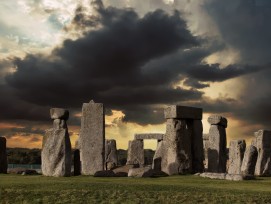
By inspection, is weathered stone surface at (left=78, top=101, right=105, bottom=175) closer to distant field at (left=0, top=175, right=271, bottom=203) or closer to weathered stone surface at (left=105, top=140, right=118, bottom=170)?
distant field at (left=0, top=175, right=271, bottom=203)

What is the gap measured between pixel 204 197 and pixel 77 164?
11.3 m

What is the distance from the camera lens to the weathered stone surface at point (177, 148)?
28266 mm

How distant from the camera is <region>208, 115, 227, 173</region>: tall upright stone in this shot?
31969mm

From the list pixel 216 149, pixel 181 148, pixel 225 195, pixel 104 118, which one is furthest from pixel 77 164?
pixel 225 195

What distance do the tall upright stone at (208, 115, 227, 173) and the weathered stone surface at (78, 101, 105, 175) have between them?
25.3 feet

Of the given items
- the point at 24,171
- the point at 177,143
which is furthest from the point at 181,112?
the point at 24,171

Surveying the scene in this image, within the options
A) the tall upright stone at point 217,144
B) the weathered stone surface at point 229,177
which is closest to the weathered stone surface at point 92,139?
the weathered stone surface at point 229,177

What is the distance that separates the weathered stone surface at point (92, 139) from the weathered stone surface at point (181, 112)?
3699 mm

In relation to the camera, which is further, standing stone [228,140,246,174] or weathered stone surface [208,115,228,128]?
weathered stone surface [208,115,228,128]

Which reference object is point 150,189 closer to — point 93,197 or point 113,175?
point 93,197

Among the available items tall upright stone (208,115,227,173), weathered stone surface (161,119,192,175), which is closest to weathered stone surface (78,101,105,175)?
weathered stone surface (161,119,192,175)

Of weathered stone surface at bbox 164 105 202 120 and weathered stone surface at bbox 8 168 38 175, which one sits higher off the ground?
weathered stone surface at bbox 164 105 202 120

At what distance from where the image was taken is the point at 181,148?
28500 mm

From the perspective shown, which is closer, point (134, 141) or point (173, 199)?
point (173, 199)
